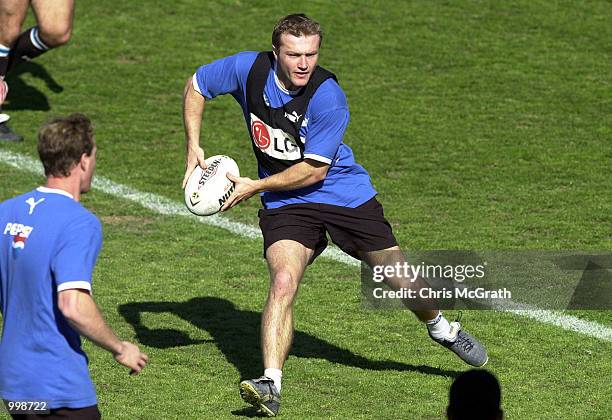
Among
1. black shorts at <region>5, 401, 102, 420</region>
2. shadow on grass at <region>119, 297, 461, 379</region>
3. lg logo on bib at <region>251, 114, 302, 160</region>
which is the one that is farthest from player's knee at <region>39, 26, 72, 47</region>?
black shorts at <region>5, 401, 102, 420</region>

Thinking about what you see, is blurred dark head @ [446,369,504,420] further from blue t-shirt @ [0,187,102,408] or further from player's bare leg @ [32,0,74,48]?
player's bare leg @ [32,0,74,48]

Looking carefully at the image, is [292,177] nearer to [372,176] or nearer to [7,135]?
[372,176]

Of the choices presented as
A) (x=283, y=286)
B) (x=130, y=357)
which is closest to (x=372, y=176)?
(x=283, y=286)

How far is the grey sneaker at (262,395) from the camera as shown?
283 inches

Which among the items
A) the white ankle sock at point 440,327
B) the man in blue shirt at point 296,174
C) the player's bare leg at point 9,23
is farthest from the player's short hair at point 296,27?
the player's bare leg at point 9,23

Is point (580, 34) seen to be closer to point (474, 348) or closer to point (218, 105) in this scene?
point (218, 105)

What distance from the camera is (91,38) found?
15562mm

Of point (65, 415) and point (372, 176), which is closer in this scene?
point (65, 415)

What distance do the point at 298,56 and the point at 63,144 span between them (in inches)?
108

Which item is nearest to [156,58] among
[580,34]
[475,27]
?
[475,27]

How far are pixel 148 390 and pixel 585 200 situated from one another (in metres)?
5.43

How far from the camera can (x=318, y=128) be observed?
25.8ft

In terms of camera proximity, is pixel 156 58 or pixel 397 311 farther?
pixel 156 58

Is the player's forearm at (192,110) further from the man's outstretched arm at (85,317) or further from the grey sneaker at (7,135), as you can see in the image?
the grey sneaker at (7,135)
